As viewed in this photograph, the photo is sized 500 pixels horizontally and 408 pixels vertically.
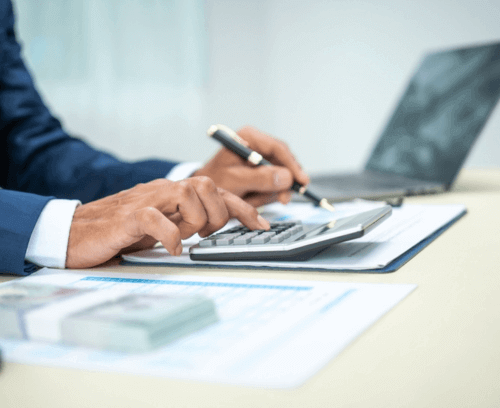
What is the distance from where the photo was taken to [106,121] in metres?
2.41

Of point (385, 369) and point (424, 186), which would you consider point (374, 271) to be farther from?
point (424, 186)

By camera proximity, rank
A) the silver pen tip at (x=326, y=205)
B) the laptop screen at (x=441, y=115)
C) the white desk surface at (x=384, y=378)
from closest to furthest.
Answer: the white desk surface at (x=384, y=378) → the silver pen tip at (x=326, y=205) → the laptop screen at (x=441, y=115)

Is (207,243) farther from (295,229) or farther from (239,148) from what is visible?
(239,148)

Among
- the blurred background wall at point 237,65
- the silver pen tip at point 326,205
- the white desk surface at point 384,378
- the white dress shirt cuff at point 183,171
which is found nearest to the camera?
the white desk surface at point 384,378

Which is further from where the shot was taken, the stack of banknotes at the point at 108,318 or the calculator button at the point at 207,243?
the calculator button at the point at 207,243

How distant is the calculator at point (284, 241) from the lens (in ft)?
1.75

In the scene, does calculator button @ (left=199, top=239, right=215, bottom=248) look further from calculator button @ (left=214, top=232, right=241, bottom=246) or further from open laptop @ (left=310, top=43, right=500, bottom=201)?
open laptop @ (left=310, top=43, right=500, bottom=201)

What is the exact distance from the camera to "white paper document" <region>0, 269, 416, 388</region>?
29 centimetres

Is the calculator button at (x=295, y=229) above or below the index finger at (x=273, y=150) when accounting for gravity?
below

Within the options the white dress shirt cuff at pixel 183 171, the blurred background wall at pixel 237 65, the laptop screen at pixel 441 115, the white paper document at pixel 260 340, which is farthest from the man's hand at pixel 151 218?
the blurred background wall at pixel 237 65

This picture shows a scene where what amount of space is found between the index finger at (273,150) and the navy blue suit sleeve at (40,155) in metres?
0.16

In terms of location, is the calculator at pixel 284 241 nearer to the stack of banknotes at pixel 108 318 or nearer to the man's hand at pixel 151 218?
the man's hand at pixel 151 218

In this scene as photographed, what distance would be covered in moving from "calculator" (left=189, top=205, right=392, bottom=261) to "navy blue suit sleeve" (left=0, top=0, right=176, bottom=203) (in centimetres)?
40

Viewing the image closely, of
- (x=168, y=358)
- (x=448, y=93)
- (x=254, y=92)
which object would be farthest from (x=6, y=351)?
(x=254, y=92)
